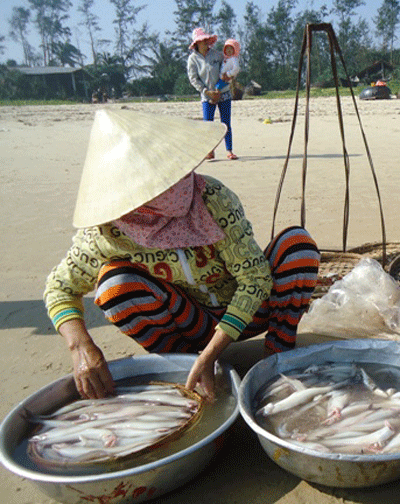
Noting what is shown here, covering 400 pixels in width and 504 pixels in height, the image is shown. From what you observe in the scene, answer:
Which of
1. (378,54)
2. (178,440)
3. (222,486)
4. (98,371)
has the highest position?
(378,54)

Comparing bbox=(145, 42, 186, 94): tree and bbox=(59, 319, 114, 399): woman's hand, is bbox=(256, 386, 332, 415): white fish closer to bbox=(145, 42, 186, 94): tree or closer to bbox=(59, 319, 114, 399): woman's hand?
bbox=(59, 319, 114, 399): woman's hand

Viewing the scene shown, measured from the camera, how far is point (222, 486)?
1586 mm

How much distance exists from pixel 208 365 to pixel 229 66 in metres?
6.00

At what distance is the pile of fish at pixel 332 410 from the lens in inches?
58.1

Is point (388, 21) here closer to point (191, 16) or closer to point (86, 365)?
point (191, 16)

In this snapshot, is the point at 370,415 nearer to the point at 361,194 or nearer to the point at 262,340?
the point at 262,340

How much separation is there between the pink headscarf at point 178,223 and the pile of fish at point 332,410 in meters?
0.55

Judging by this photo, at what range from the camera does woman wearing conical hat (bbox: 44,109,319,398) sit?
1.61 meters

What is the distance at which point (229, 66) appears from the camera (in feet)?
23.1

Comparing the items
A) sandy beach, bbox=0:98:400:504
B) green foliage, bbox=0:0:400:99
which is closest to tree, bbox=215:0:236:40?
green foliage, bbox=0:0:400:99

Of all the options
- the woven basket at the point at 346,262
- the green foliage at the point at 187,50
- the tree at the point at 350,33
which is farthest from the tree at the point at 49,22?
the woven basket at the point at 346,262

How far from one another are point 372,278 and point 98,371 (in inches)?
54.9

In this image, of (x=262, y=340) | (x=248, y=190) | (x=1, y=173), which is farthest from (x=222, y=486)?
(x=1, y=173)

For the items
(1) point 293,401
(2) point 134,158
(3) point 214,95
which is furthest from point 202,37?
(1) point 293,401
